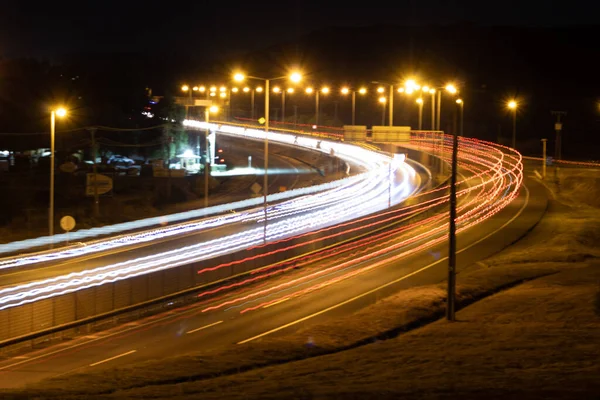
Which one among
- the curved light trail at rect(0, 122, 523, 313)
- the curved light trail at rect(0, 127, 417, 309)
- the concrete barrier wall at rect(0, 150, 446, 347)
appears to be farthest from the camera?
the curved light trail at rect(0, 122, 523, 313)

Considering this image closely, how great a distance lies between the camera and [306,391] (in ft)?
41.8

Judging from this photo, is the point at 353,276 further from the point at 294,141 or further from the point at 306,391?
the point at 294,141

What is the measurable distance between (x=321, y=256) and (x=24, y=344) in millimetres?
15697

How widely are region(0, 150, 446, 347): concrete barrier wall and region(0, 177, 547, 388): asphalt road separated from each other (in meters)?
0.72

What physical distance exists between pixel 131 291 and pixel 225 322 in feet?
10.4

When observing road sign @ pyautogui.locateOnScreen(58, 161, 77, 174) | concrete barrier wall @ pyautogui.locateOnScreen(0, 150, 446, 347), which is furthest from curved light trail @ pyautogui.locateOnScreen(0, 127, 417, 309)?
road sign @ pyautogui.locateOnScreen(58, 161, 77, 174)

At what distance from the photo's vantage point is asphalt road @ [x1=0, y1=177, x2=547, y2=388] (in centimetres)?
1889

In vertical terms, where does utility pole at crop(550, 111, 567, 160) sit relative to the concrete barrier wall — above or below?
above

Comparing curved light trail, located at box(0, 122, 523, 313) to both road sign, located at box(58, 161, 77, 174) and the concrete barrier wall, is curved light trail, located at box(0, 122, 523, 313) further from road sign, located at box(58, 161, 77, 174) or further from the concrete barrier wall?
road sign, located at box(58, 161, 77, 174)

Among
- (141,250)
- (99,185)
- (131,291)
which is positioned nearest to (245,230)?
(141,250)

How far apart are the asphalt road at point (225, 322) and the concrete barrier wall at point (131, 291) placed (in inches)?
28.3

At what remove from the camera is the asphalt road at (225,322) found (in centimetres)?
1889

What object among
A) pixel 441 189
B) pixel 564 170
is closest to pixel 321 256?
pixel 441 189

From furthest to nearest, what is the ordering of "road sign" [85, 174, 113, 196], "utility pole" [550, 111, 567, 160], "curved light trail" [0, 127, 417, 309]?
Result: "utility pole" [550, 111, 567, 160] → "road sign" [85, 174, 113, 196] → "curved light trail" [0, 127, 417, 309]
